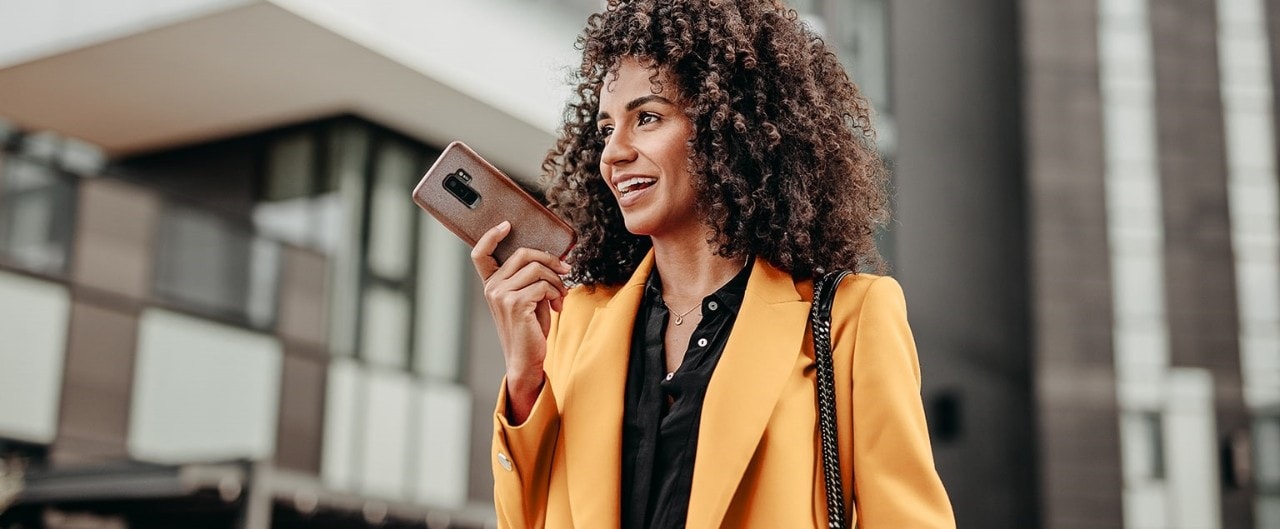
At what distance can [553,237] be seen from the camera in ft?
7.40

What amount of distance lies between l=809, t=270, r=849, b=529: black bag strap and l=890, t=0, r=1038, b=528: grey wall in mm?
16742

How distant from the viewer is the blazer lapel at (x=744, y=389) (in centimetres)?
196

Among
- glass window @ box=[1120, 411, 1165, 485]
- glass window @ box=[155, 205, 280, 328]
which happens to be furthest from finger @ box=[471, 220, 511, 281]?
glass window @ box=[1120, 411, 1165, 485]

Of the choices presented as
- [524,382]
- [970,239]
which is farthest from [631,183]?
[970,239]

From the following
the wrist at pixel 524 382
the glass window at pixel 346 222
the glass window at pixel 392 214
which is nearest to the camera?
the wrist at pixel 524 382

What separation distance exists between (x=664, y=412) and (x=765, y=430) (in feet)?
0.60

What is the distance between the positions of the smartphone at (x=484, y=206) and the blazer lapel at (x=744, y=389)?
1.14ft

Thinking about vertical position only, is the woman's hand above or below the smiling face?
below

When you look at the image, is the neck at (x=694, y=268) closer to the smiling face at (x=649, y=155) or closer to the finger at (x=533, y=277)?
the smiling face at (x=649, y=155)

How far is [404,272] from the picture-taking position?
1388 cm

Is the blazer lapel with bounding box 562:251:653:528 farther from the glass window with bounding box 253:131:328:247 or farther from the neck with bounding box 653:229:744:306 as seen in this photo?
the glass window with bounding box 253:131:328:247

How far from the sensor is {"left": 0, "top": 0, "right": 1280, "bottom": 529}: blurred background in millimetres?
11539

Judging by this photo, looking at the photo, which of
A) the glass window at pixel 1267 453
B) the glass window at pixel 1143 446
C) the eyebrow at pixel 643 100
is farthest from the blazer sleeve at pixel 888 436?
the glass window at pixel 1267 453

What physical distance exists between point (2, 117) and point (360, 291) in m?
3.83
